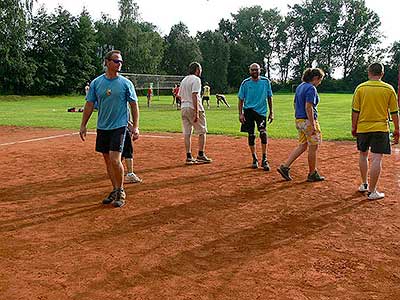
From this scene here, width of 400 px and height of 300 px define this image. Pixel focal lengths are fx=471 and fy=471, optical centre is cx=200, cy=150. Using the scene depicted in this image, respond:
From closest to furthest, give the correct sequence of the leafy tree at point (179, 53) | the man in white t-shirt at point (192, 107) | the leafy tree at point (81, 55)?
the man in white t-shirt at point (192, 107) < the leafy tree at point (81, 55) < the leafy tree at point (179, 53)

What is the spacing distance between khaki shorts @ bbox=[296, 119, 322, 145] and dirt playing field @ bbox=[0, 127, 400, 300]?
26.1 inches

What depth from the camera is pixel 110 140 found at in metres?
5.97

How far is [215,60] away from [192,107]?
61.6 meters

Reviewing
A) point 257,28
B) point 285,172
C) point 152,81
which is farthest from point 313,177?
point 257,28

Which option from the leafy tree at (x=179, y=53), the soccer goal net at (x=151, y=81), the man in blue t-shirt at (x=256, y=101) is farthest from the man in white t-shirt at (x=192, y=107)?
the leafy tree at (x=179, y=53)

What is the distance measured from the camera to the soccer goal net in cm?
4325

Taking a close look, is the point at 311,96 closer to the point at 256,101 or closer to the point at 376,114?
the point at 376,114

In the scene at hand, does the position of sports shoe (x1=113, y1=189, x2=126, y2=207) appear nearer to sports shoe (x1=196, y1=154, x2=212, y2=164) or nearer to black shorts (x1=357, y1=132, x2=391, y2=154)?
sports shoe (x1=196, y1=154, x2=212, y2=164)

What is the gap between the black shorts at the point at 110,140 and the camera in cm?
592

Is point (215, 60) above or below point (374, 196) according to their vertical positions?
above

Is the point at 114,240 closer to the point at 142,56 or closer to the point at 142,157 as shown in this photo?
the point at 142,157

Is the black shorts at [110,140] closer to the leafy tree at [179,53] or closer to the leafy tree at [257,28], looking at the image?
the leafy tree at [179,53]

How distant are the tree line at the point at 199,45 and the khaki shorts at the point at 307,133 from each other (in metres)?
50.9

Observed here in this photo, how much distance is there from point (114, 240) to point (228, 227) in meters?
1.24
